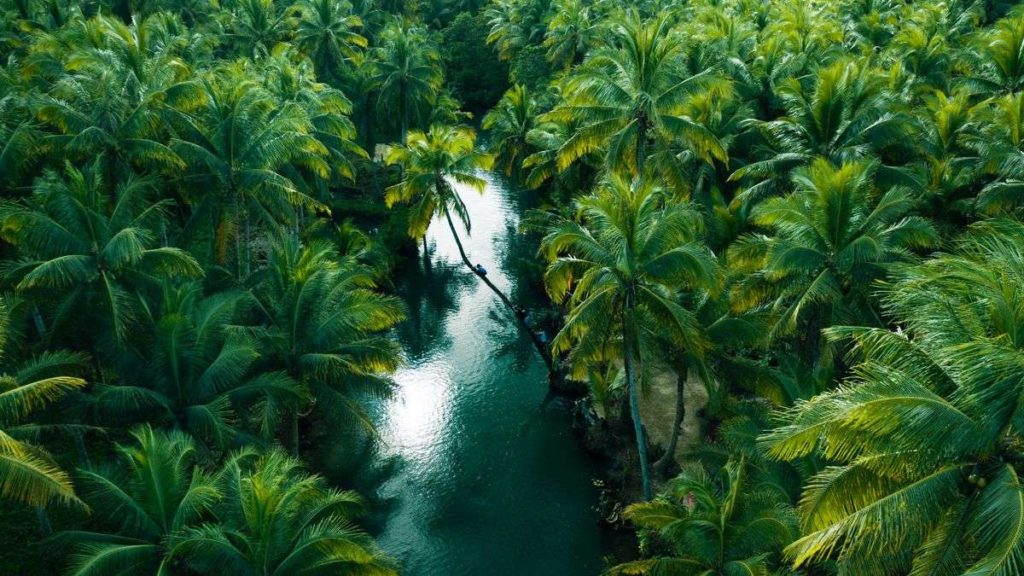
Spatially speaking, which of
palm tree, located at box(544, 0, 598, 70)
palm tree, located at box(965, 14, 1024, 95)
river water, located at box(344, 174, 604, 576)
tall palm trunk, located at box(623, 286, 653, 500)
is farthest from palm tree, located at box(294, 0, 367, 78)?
tall palm trunk, located at box(623, 286, 653, 500)

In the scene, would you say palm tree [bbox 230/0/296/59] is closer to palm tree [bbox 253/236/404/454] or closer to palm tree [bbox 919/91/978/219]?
palm tree [bbox 253/236/404/454]

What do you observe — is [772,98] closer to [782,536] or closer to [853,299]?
[853,299]

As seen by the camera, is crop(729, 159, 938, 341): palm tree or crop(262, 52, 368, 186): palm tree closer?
crop(729, 159, 938, 341): palm tree

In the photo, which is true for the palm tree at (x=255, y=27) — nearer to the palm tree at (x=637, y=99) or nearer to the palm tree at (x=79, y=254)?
the palm tree at (x=637, y=99)

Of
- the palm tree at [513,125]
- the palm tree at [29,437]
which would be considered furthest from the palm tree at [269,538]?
the palm tree at [513,125]

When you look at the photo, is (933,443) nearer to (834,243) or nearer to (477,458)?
(834,243)

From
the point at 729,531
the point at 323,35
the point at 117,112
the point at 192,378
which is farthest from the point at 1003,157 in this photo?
the point at 323,35
